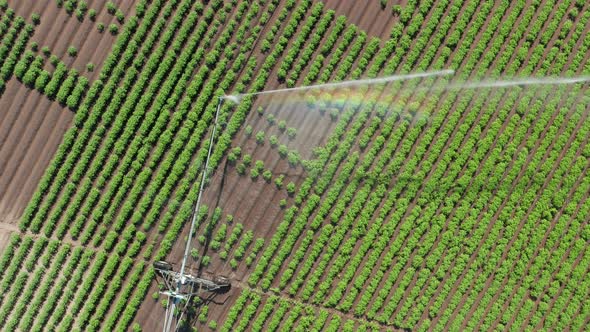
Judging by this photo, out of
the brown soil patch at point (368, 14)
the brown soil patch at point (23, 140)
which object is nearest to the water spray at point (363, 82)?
the brown soil patch at point (368, 14)

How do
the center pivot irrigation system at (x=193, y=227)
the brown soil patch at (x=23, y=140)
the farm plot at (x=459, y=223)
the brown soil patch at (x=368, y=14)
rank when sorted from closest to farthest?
the center pivot irrigation system at (x=193, y=227) < the farm plot at (x=459, y=223) < the brown soil patch at (x=23, y=140) < the brown soil patch at (x=368, y=14)

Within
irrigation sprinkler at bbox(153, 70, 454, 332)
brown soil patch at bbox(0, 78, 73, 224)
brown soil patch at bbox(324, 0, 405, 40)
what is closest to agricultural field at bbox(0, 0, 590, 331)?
brown soil patch at bbox(0, 78, 73, 224)

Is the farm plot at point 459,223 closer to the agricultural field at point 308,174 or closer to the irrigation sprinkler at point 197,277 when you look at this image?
the agricultural field at point 308,174

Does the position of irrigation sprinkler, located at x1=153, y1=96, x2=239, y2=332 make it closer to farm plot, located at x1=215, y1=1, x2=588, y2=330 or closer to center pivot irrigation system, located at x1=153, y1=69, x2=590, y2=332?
center pivot irrigation system, located at x1=153, y1=69, x2=590, y2=332

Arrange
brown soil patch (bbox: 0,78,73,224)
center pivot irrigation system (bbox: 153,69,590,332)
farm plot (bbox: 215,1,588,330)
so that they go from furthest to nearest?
A: brown soil patch (bbox: 0,78,73,224) < farm plot (bbox: 215,1,588,330) < center pivot irrigation system (bbox: 153,69,590,332)

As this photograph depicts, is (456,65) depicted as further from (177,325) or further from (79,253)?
(79,253)

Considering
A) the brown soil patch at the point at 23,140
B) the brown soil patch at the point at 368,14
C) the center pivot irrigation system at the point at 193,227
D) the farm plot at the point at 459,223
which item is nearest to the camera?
the center pivot irrigation system at the point at 193,227

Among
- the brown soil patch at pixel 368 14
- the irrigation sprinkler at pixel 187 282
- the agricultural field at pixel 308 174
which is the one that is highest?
the brown soil patch at pixel 368 14

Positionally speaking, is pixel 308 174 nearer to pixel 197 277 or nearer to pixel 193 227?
pixel 193 227

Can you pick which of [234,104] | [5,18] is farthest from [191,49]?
[5,18]
